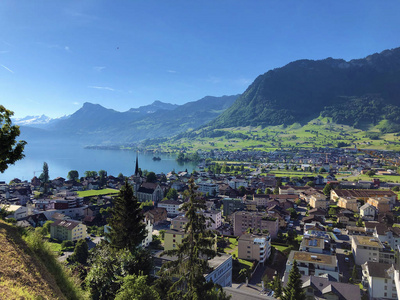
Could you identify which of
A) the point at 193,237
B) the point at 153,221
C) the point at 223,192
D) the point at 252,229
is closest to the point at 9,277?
the point at 193,237

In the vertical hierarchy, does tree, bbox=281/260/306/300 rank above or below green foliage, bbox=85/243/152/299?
below

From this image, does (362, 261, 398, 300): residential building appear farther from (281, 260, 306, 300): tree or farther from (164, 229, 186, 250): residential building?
(164, 229, 186, 250): residential building

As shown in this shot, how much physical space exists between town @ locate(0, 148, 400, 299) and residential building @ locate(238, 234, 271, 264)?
0.10 metres

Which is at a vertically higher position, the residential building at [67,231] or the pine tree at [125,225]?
the pine tree at [125,225]

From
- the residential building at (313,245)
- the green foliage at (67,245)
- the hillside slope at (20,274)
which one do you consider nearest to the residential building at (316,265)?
the residential building at (313,245)

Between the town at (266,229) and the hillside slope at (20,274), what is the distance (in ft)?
5.45

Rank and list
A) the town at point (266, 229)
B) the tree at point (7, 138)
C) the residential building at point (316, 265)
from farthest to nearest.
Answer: the residential building at point (316, 265), the town at point (266, 229), the tree at point (7, 138)

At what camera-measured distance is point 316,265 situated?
79.7ft

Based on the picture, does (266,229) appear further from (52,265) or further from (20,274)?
(20,274)

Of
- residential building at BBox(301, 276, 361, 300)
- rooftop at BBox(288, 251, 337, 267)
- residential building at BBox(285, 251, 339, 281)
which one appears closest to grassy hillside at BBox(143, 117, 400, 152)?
rooftop at BBox(288, 251, 337, 267)

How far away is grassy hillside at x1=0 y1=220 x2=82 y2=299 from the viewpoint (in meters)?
4.40

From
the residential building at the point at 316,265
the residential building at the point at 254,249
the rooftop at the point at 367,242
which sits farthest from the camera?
the residential building at the point at 254,249

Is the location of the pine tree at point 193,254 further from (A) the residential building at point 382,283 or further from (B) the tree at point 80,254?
(B) the tree at point 80,254

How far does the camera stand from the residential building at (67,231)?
34.1 metres
